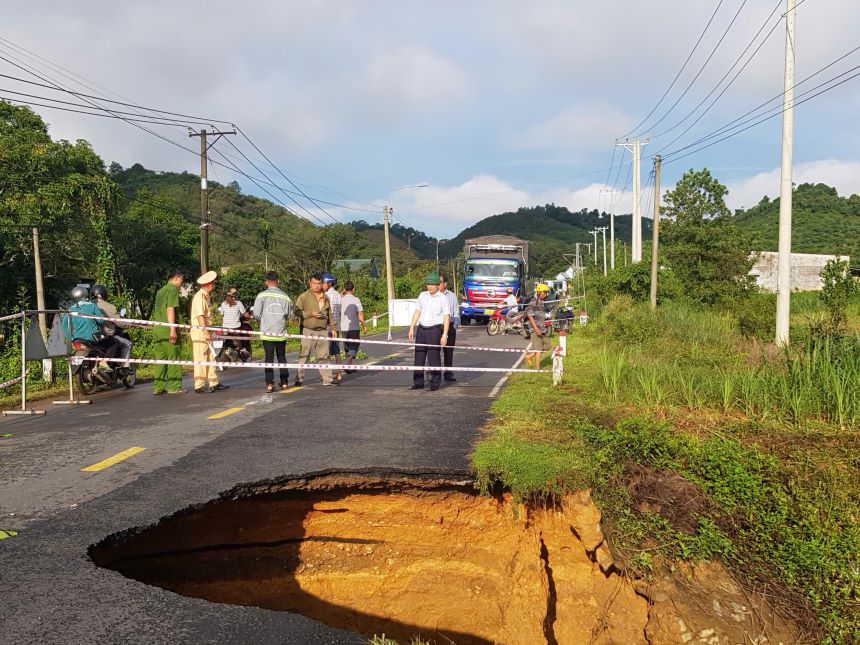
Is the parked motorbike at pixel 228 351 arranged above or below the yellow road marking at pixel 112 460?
above

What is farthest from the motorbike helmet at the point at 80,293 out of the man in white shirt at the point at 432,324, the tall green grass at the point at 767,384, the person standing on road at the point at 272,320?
the tall green grass at the point at 767,384

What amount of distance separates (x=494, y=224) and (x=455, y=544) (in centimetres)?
13931

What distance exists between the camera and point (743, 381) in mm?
7293

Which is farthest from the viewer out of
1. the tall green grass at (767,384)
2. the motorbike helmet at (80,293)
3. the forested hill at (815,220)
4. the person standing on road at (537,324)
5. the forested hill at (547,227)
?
the forested hill at (547,227)

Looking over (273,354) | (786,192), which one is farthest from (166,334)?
(786,192)

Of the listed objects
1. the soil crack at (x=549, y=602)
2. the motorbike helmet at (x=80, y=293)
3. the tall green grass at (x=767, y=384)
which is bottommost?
the soil crack at (x=549, y=602)

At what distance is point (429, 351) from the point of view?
33.1 ft

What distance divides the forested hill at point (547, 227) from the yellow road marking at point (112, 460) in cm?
10848

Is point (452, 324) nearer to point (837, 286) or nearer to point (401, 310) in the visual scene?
point (837, 286)

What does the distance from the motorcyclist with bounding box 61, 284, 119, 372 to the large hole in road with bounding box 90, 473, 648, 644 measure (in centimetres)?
616

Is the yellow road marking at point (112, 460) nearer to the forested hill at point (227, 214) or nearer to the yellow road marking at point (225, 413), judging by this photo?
the yellow road marking at point (225, 413)

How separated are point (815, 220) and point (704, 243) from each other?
38.9 m

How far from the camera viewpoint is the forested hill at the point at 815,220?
183 feet

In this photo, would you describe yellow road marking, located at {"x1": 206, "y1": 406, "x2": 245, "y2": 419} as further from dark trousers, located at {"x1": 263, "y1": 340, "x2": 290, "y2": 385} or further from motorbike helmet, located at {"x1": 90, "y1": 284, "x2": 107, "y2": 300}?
motorbike helmet, located at {"x1": 90, "y1": 284, "x2": 107, "y2": 300}
